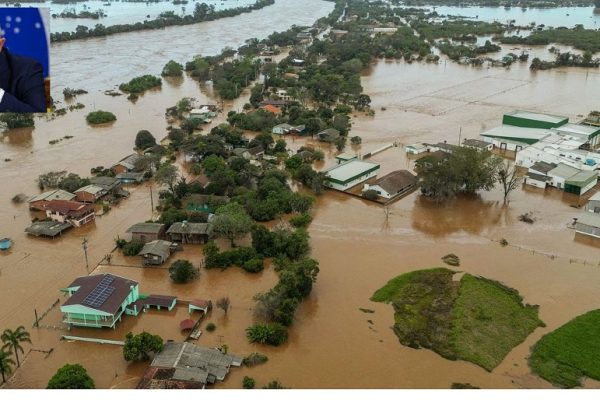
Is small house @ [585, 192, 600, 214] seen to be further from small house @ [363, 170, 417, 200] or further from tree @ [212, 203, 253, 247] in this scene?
tree @ [212, 203, 253, 247]

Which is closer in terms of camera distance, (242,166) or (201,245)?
(201,245)

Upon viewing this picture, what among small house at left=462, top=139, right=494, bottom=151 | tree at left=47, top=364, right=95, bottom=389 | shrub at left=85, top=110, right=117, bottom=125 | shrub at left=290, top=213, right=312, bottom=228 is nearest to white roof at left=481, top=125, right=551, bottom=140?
small house at left=462, top=139, right=494, bottom=151

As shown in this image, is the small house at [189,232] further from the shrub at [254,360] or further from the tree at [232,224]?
the shrub at [254,360]

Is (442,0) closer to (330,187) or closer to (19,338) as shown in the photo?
(330,187)

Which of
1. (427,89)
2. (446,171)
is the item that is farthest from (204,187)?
(427,89)

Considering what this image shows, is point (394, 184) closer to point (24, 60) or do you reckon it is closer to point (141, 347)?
point (141, 347)

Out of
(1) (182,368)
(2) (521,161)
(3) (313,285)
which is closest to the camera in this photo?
(1) (182,368)
